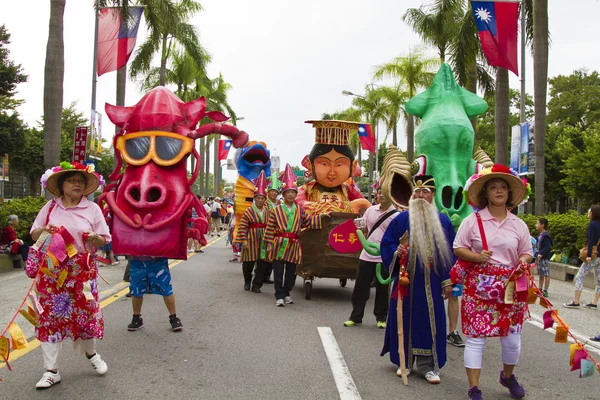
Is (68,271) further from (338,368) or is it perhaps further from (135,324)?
Result: (338,368)

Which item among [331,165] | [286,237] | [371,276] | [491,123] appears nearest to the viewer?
[371,276]

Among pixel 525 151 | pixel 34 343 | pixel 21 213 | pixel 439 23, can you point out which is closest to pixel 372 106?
pixel 439 23

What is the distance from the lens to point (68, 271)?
4.91 metres

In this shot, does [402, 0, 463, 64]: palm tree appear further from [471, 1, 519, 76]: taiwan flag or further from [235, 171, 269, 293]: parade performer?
[235, 171, 269, 293]: parade performer

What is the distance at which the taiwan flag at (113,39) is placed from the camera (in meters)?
16.5

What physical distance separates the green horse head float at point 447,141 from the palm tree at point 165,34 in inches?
514

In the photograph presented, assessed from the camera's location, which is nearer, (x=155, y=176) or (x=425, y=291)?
(x=425, y=291)

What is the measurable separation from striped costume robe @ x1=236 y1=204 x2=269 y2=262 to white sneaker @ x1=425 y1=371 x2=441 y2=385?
4997 millimetres

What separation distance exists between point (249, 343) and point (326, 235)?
299 cm

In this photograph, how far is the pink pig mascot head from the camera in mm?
6547

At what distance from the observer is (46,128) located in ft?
44.3

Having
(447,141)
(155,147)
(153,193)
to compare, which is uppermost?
(447,141)

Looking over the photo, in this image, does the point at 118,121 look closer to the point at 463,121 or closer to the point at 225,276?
the point at 463,121

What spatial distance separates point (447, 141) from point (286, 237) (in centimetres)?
267
